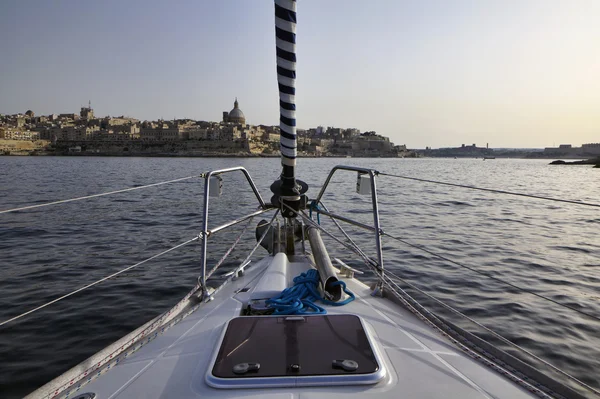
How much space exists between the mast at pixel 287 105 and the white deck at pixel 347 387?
2033 millimetres

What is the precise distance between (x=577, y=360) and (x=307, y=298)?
3.31 m

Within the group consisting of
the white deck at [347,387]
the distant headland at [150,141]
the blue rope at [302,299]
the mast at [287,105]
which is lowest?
the white deck at [347,387]

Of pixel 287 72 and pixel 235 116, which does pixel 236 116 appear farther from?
pixel 287 72

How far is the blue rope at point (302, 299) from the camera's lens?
2662 millimetres

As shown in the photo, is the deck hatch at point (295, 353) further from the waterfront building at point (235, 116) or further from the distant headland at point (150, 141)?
the waterfront building at point (235, 116)

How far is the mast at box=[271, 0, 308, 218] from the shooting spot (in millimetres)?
3816

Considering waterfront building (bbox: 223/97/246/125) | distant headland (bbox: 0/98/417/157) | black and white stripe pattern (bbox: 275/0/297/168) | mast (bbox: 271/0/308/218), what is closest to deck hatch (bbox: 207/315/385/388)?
mast (bbox: 271/0/308/218)

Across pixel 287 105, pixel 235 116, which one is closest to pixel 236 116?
pixel 235 116

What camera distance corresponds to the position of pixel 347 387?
172 cm

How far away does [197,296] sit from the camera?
334 cm

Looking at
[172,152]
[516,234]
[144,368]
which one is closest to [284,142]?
[144,368]

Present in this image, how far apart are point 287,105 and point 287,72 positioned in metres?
0.36

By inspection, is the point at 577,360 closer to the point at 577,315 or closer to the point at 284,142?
the point at 577,315

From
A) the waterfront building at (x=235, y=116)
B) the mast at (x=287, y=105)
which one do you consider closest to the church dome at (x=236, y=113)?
the waterfront building at (x=235, y=116)
